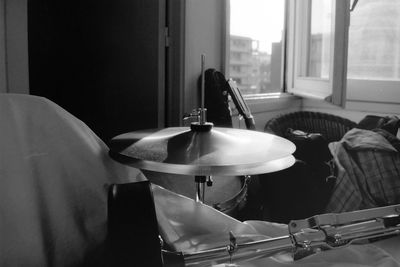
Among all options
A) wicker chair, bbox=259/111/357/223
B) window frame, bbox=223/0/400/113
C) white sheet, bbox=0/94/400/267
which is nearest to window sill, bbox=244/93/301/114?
window frame, bbox=223/0/400/113

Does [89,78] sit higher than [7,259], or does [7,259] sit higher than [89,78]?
[89,78]

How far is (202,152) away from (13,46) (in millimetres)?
807

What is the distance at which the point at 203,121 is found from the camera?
A: 2.63 ft

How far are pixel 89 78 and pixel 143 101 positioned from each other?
388 millimetres

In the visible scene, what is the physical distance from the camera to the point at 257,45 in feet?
7.34

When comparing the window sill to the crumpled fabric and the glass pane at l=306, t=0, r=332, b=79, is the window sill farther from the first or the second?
the crumpled fabric

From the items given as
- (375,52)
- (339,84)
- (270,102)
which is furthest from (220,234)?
(375,52)

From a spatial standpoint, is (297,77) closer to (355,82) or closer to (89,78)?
(355,82)

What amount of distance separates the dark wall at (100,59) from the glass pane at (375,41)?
1204 millimetres

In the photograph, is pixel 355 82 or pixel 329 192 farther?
pixel 355 82

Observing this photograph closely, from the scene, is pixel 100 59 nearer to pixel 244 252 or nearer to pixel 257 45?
pixel 257 45

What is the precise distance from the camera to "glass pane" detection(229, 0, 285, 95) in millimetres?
2070

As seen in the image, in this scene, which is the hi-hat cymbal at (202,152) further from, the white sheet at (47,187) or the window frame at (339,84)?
the window frame at (339,84)

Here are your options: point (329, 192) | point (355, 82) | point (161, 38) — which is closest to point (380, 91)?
point (355, 82)
